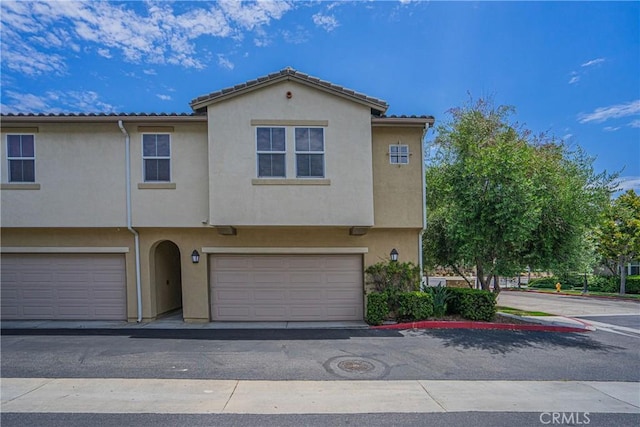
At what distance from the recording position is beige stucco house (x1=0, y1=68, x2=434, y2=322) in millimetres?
9555

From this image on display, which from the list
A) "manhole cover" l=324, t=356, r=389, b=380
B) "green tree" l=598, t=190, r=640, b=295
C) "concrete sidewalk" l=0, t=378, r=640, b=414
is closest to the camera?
"concrete sidewalk" l=0, t=378, r=640, b=414

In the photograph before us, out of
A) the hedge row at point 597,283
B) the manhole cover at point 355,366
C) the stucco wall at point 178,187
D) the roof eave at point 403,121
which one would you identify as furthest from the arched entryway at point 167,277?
the hedge row at point 597,283

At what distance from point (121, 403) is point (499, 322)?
10.2m

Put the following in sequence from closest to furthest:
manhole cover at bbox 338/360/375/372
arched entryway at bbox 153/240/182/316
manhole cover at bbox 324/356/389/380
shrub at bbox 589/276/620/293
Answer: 1. manhole cover at bbox 324/356/389/380
2. manhole cover at bbox 338/360/375/372
3. arched entryway at bbox 153/240/182/316
4. shrub at bbox 589/276/620/293

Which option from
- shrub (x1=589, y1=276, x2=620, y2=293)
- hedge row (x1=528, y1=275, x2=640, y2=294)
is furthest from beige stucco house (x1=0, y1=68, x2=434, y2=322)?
shrub (x1=589, y1=276, x2=620, y2=293)

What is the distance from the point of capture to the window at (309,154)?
964 cm

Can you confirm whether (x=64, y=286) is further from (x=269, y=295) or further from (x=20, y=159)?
(x=269, y=295)

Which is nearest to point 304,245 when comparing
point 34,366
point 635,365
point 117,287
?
point 117,287

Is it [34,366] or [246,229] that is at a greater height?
[246,229]

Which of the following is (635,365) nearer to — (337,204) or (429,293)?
(429,293)

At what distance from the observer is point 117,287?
10.5 meters

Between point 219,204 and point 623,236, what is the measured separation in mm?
26618

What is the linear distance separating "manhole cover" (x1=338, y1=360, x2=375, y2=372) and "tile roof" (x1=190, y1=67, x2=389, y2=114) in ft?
23.5

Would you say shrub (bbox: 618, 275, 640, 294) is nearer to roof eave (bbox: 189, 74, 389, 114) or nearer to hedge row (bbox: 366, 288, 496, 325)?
hedge row (bbox: 366, 288, 496, 325)
